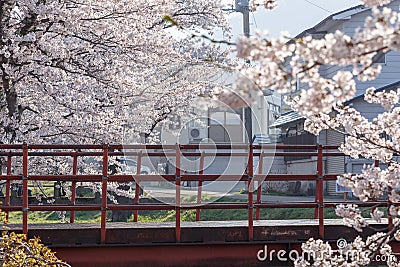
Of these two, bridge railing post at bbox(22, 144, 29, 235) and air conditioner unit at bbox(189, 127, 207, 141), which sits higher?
air conditioner unit at bbox(189, 127, 207, 141)

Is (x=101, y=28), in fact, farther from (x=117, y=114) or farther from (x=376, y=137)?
(x=376, y=137)

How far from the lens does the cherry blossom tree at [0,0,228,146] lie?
11.4 metres

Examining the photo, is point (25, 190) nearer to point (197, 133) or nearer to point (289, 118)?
point (197, 133)

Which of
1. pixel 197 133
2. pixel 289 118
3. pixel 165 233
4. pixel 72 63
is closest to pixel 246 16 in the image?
pixel 197 133

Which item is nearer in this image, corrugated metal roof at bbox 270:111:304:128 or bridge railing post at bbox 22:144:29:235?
bridge railing post at bbox 22:144:29:235

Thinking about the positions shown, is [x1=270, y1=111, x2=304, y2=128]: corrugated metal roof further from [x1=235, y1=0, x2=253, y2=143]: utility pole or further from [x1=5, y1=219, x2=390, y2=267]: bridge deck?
[x1=5, y1=219, x2=390, y2=267]: bridge deck

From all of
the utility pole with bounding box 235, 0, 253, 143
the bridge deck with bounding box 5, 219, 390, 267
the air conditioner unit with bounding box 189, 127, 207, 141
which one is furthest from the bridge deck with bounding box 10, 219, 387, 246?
the utility pole with bounding box 235, 0, 253, 143

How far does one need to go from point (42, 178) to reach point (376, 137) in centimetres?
441

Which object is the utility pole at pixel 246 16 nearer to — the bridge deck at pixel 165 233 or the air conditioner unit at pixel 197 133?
the air conditioner unit at pixel 197 133

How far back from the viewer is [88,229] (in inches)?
318

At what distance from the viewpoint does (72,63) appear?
40.3 feet

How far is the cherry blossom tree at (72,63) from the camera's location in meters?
11.4

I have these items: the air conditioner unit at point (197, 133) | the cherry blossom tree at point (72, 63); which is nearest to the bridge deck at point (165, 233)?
the cherry blossom tree at point (72, 63)

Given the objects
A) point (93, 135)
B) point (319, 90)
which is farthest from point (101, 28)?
point (319, 90)
